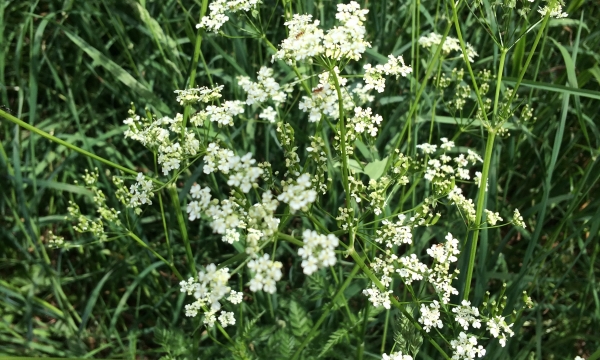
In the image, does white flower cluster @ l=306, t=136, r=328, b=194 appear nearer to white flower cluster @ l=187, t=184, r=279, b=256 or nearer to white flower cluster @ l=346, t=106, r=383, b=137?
white flower cluster @ l=346, t=106, r=383, b=137

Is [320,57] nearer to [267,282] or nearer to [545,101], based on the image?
[267,282]

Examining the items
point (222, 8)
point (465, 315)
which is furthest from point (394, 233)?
A: point (222, 8)

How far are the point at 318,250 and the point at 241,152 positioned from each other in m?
1.70

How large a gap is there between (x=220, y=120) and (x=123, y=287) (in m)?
2.27

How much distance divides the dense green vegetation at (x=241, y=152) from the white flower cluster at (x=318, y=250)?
129cm

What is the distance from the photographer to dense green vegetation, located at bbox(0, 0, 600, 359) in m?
3.11

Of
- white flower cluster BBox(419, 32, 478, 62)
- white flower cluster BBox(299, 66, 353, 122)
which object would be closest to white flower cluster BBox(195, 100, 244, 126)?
white flower cluster BBox(299, 66, 353, 122)

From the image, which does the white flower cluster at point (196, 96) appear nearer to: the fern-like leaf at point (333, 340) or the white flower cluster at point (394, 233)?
the white flower cluster at point (394, 233)

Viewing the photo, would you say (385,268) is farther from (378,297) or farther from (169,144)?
(169,144)

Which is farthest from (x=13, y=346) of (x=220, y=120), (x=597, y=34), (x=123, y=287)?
(x=597, y=34)

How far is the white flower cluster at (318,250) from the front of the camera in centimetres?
158

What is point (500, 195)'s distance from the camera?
12.6 ft

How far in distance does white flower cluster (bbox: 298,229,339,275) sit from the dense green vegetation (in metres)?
1.29

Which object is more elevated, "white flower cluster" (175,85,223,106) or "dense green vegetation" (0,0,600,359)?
"white flower cluster" (175,85,223,106)
